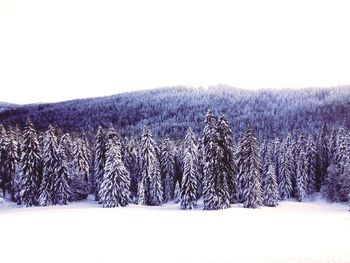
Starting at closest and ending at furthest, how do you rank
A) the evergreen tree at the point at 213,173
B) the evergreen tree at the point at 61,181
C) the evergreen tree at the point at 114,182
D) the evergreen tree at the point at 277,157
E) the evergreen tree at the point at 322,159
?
the evergreen tree at the point at 213,173, the evergreen tree at the point at 114,182, the evergreen tree at the point at 61,181, the evergreen tree at the point at 322,159, the evergreen tree at the point at 277,157

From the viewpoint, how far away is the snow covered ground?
810 inches

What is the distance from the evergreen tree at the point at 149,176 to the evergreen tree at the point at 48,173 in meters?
14.3

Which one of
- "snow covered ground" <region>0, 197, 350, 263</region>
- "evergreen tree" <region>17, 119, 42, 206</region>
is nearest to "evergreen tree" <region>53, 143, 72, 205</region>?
"evergreen tree" <region>17, 119, 42, 206</region>

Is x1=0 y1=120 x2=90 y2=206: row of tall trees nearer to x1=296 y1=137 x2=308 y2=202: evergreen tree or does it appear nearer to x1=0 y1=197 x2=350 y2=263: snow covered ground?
x1=0 y1=197 x2=350 y2=263: snow covered ground

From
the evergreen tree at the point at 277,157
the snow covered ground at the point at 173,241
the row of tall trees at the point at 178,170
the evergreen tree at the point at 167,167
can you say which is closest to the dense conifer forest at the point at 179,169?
the evergreen tree at the point at 167,167

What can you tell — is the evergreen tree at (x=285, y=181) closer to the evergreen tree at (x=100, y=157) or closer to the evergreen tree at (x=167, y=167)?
the evergreen tree at (x=167, y=167)

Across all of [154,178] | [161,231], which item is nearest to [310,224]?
A: [161,231]

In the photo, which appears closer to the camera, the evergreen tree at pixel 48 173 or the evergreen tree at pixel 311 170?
the evergreen tree at pixel 48 173

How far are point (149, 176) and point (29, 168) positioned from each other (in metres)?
19.4

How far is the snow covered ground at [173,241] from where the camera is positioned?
2058 cm

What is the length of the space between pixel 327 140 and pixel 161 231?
75550mm

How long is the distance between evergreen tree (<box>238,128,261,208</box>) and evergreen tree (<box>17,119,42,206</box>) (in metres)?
32.6

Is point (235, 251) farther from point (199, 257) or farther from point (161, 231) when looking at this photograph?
point (161, 231)

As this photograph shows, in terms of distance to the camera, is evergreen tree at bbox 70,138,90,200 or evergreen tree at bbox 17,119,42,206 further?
evergreen tree at bbox 70,138,90,200
